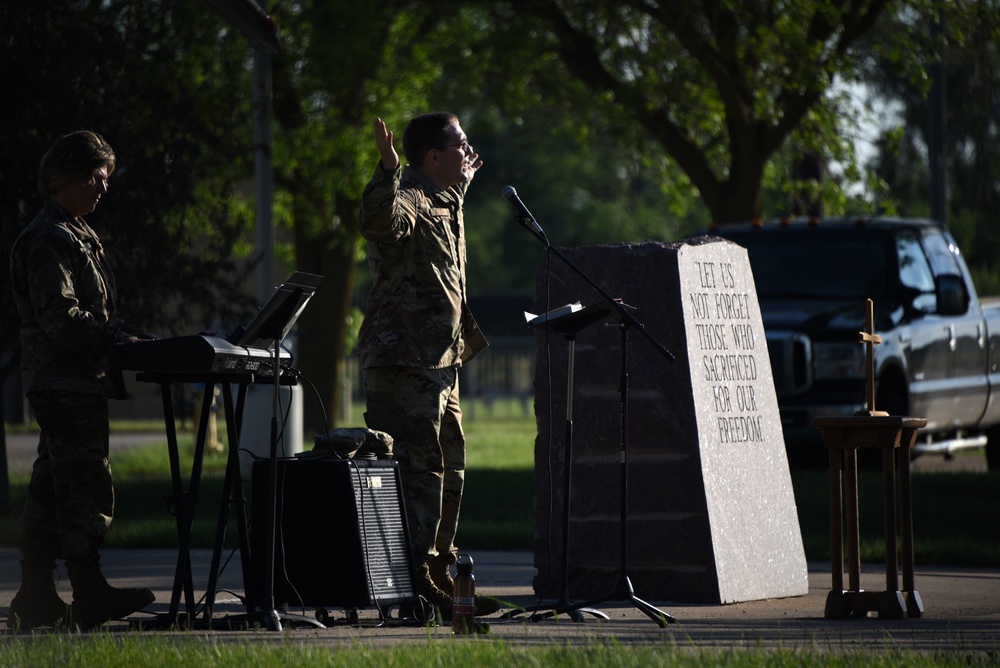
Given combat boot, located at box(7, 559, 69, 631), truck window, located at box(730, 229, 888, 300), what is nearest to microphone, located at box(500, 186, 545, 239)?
combat boot, located at box(7, 559, 69, 631)

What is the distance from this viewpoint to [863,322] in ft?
43.7

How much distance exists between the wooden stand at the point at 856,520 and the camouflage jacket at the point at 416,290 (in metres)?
1.77

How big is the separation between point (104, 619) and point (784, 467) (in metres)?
3.82

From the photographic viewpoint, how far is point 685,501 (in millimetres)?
8141

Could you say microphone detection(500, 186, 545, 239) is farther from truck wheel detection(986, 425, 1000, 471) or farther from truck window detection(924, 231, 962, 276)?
truck wheel detection(986, 425, 1000, 471)

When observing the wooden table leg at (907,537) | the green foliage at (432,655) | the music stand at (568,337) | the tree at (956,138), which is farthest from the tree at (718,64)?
the green foliage at (432,655)

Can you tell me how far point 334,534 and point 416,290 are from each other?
1.13 metres

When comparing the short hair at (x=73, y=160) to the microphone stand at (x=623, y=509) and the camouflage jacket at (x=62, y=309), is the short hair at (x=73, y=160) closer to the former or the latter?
the camouflage jacket at (x=62, y=309)

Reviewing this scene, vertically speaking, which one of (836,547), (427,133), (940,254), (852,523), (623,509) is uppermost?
(427,133)

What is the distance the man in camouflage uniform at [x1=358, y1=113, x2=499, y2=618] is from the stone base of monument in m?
0.99

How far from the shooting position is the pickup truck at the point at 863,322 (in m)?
13.5

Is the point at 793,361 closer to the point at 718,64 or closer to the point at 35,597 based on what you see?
the point at 718,64

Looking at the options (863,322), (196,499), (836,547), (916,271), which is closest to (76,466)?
(196,499)

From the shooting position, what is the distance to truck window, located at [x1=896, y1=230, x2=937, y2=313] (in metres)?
14.2
